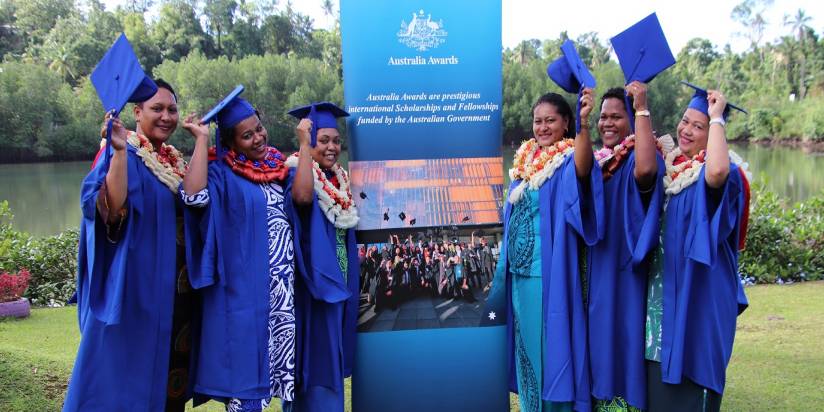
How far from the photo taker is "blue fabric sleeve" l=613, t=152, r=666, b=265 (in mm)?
2850

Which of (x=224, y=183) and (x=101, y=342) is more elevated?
(x=224, y=183)

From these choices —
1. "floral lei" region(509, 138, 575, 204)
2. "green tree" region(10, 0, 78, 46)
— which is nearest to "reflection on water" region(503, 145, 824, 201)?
"floral lei" region(509, 138, 575, 204)

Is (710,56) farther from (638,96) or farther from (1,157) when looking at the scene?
(638,96)

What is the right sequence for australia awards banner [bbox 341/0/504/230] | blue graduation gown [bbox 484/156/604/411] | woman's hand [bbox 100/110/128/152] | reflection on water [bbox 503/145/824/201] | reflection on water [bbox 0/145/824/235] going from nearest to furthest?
woman's hand [bbox 100/110/128/152] < blue graduation gown [bbox 484/156/604/411] < australia awards banner [bbox 341/0/504/230] < reflection on water [bbox 0/145/824/235] < reflection on water [bbox 503/145/824/201]

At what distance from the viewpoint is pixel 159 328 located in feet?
9.43

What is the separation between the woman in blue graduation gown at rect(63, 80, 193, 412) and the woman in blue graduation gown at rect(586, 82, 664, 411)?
205 cm

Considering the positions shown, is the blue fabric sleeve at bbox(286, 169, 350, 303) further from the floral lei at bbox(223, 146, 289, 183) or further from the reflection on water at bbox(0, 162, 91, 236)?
the reflection on water at bbox(0, 162, 91, 236)

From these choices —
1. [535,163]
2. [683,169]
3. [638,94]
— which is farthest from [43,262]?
[683,169]

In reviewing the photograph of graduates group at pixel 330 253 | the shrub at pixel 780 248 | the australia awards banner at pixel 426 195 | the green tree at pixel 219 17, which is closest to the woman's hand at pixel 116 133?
the photograph of graduates group at pixel 330 253

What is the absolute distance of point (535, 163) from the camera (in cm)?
315

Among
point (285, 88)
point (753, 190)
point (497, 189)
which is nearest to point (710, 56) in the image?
point (285, 88)

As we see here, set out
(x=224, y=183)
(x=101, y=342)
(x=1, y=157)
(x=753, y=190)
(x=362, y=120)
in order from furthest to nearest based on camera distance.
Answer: (x=1, y=157) → (x=753, y=190) → (x=362, y=120) → (x=224, y=183) → (x=101, y=342)

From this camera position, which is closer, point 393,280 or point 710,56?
point 393,280

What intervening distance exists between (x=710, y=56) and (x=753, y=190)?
47.9m
